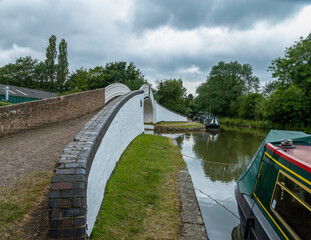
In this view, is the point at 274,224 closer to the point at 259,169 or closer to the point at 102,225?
the point at 259,169

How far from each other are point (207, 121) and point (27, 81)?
2888cm

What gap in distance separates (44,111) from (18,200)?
14.8 ft

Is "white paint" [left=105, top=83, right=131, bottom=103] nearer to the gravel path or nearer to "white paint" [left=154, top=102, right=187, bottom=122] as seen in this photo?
the gravel path

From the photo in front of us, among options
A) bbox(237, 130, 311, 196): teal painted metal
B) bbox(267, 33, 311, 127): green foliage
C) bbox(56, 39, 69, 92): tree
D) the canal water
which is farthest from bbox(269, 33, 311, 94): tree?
bbox(56, 39, 69, 92): tree

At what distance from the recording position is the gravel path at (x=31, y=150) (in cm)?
352

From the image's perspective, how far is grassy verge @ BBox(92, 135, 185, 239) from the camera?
9.38 feet

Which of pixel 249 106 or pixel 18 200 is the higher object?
pixel 249 106

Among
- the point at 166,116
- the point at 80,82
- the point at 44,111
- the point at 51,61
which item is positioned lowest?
the point at 166,116

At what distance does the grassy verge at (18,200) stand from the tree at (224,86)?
3929 cm

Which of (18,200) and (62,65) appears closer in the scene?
(18,200)

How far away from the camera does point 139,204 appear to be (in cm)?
367

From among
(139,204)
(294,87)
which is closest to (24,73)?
(294,87)

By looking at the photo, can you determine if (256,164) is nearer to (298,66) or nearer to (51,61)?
(298,66)

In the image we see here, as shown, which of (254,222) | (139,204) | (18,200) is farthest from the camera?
(139,204)
